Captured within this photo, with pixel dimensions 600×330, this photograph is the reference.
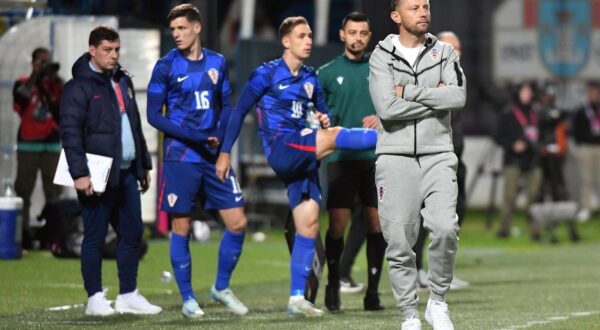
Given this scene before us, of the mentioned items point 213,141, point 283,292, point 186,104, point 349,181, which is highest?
point 186,104

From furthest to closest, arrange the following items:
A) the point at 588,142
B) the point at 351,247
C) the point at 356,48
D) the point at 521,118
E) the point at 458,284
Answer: the point at 588,142 → the point at 521,118 → the point at 458,284 → the point at 351,247 → the point at 356,48

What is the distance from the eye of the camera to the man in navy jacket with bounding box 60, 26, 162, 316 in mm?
10000

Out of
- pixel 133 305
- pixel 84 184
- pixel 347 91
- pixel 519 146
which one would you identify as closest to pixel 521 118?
pixel 519 146

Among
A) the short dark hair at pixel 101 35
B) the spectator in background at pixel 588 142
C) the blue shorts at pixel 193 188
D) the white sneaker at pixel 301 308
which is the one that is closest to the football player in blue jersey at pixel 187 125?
the blue shorts at pixel 193 188

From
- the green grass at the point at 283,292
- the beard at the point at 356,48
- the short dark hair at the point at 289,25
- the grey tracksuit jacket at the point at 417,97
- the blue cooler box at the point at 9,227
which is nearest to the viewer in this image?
the grey tracksuit jacket at the point at 417,97

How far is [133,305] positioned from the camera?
1030 centimetres

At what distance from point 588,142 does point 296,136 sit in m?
15.8

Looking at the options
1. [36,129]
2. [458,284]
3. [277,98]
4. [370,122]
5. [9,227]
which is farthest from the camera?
[36,129]

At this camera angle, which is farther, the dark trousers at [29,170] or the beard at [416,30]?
the dark trousers at [29,170]

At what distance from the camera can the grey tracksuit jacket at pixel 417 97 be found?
325 inches

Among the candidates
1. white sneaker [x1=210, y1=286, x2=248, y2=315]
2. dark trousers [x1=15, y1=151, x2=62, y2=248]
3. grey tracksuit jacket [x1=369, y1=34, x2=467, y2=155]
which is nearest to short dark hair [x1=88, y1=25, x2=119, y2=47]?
white sneaker [x1=210, y1=286, x2=248, y2=315]

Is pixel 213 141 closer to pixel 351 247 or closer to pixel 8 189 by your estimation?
pixel 351 247

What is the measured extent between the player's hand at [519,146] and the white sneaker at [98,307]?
1218cm

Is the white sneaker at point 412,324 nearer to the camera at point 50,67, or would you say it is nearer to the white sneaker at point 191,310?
the white sneaker at point 191,310
